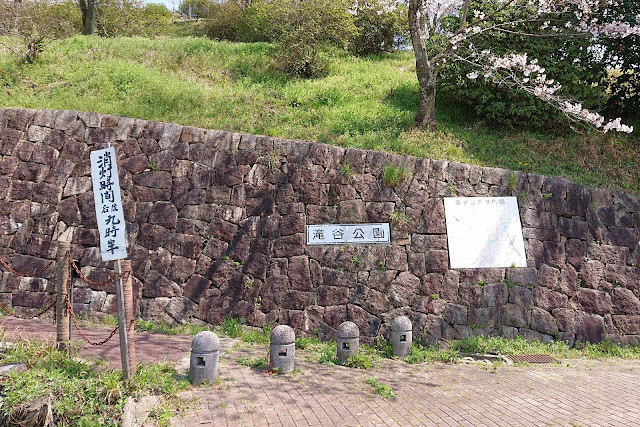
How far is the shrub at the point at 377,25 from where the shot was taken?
16234 millimetres

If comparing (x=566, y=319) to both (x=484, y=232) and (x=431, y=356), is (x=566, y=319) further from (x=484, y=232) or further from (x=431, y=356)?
(x=431, y=356)

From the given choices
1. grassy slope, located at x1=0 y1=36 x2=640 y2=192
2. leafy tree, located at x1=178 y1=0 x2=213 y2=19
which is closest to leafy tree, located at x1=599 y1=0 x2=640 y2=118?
→ grassy slope, located at x1=0 y1=36 x2=640 y2=192

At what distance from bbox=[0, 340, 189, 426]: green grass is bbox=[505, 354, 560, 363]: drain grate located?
5.44 metres

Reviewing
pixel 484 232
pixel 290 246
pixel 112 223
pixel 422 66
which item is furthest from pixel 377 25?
pixel 112 223

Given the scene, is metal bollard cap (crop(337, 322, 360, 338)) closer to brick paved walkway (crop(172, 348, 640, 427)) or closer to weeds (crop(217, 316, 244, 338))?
brick paved walkway (crop(172, 348, 640, 427))

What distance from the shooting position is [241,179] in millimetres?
9133

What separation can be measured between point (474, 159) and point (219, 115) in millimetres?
6142

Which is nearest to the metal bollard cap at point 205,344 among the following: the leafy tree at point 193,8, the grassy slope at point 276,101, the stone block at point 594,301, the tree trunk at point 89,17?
the grassy slope at point 276,101

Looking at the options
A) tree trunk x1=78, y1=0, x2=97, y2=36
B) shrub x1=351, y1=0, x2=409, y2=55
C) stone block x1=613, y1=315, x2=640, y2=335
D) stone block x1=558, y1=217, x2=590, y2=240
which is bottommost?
stone block x1=613, y1=315, x2=640, y2=335

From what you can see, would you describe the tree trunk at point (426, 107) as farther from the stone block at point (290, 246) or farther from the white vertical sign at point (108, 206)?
the white vertical sign at point (108, 206)

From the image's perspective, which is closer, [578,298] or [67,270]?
[67,270]

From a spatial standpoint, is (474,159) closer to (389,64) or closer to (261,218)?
(261,218)

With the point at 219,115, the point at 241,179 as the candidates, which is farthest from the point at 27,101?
the point at 241,179

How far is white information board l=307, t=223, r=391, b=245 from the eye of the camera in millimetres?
8586
